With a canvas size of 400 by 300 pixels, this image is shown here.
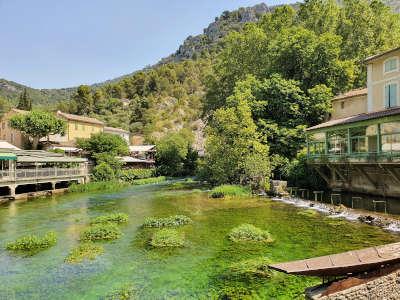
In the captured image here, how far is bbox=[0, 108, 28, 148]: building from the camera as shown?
195 ft

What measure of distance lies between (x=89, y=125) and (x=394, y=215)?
61925mm

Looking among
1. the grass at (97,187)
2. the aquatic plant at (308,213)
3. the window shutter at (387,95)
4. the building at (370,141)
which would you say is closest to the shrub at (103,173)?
the grass at (97,187)

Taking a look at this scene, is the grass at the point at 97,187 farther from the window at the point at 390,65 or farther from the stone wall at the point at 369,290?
the stone wall at the point at 369,290

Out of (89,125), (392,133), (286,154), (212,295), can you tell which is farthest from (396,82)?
(89,125)

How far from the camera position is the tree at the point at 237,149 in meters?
36.6

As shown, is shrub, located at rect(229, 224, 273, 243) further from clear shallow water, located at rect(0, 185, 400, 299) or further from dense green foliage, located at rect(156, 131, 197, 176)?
dense green foliage, located at rect(156, 131, 197, 176)

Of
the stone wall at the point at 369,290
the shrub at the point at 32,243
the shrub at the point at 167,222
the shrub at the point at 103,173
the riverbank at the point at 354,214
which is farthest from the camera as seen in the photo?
the shrub at the point at 103,173

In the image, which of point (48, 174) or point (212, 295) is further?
point (48, 174)

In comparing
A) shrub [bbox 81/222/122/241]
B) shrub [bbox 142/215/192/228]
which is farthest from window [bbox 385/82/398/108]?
shrub [bbox 81/222/122/241]

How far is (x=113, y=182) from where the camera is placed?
156 feet

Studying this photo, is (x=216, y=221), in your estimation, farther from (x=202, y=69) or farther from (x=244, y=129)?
(x=202, y=69)

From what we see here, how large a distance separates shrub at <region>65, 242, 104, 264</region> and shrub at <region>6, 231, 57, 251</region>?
1.86 metres

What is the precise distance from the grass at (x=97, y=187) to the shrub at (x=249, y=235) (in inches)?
1160

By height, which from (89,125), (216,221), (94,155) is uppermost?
(89,125)
